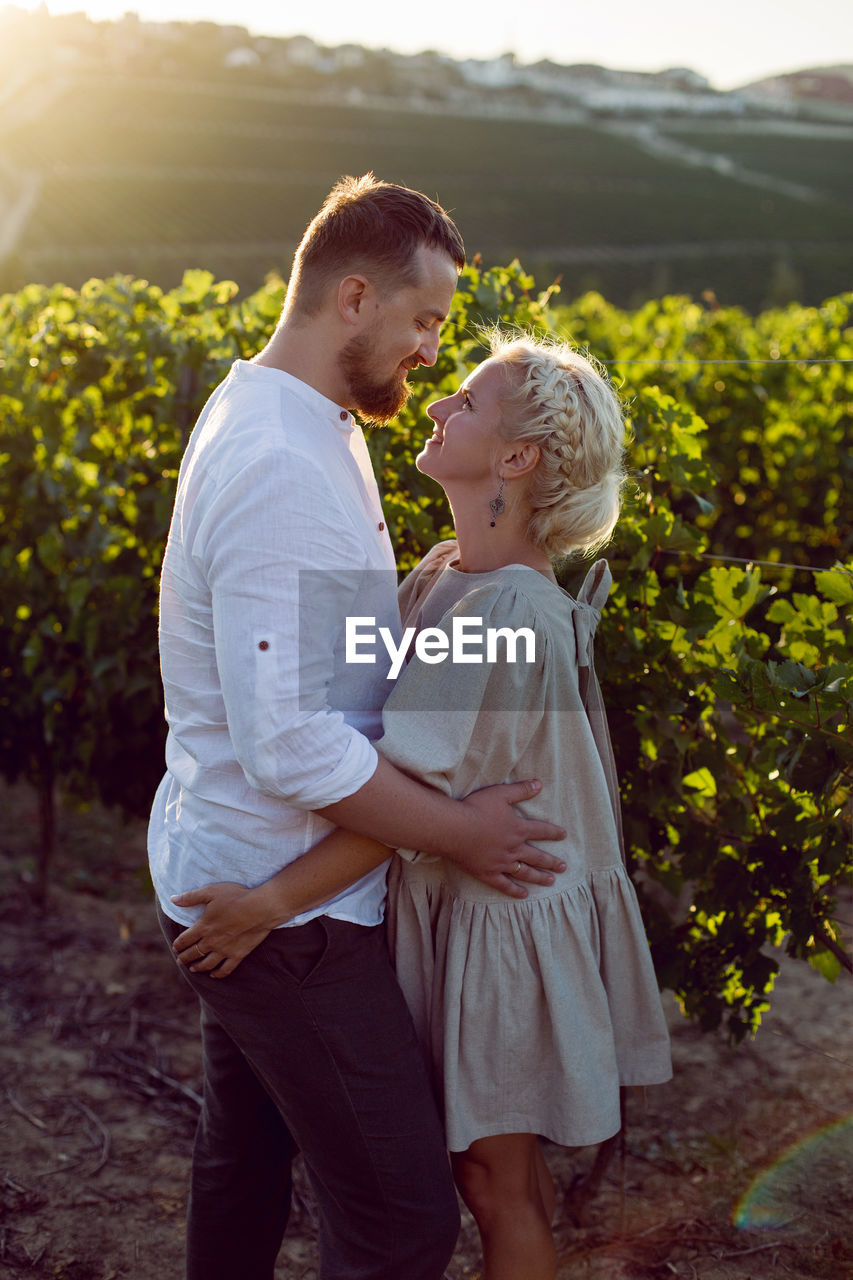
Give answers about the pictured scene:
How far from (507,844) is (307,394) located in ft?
2.61

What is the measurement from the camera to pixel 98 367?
414 cm

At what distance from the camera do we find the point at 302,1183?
10.1 ft

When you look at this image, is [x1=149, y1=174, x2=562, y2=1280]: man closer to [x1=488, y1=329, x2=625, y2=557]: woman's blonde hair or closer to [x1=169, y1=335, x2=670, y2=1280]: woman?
[x1=169, y1=335, x2=670, y2=1280]: woman

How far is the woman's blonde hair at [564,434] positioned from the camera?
188cm

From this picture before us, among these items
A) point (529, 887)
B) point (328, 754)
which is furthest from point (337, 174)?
point (328, 754)

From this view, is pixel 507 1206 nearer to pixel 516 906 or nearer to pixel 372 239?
pixel 516 906

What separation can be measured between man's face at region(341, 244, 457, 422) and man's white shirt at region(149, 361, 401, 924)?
0.23 ft

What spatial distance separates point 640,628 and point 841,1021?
2.07 m

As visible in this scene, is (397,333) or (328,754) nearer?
(328,754)

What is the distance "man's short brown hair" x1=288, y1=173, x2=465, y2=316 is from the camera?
70.5 inches

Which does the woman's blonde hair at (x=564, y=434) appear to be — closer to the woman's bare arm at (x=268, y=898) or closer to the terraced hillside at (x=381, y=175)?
the woman's bare arm at (x=268, y=898)

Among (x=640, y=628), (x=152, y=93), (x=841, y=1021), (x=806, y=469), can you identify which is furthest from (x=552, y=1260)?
(x=152, y=93)

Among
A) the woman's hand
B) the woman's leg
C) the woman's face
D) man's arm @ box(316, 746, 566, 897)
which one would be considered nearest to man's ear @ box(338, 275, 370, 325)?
Answer: the woman's face

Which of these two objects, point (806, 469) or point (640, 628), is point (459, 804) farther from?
point (806, 469)
